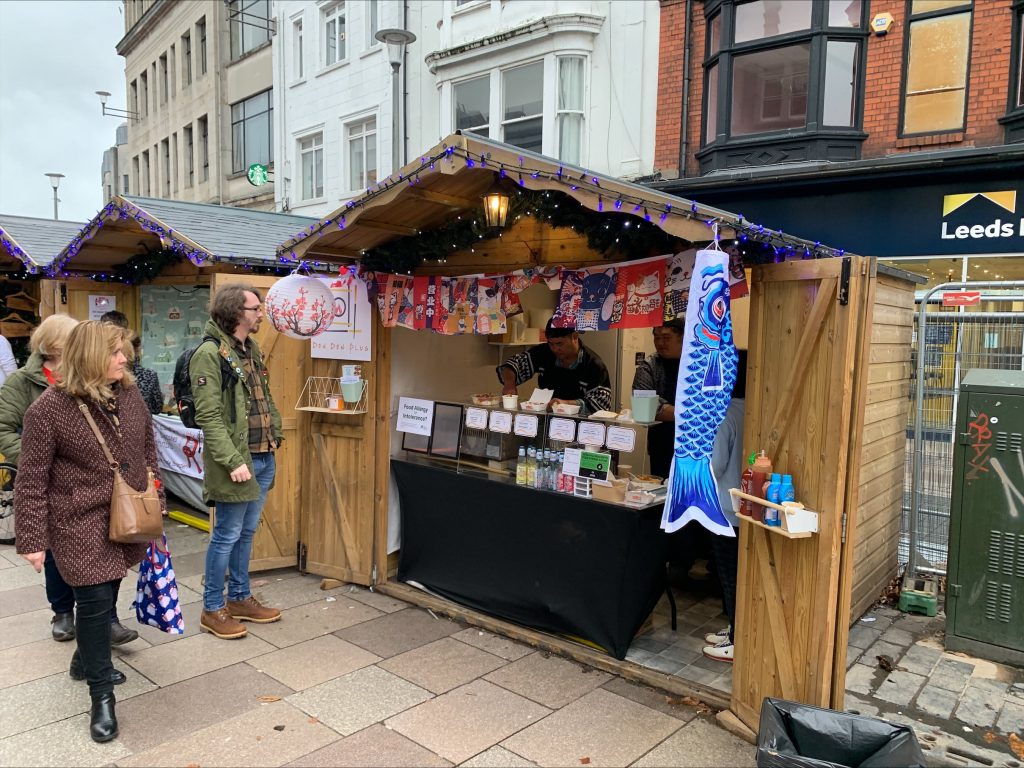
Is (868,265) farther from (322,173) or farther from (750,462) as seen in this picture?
(322,173)

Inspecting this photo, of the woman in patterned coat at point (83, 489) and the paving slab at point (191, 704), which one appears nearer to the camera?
the woman in patterned coat at point (83, 489)

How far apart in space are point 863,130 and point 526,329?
6.66 m

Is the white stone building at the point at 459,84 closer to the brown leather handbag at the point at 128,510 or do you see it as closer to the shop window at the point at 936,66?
the shop window at the point at 936,66

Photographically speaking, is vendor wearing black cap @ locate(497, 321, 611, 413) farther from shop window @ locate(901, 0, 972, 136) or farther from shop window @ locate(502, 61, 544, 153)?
shop window @ locate(502, 61, 544, 153)

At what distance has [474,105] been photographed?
14172 millimetres

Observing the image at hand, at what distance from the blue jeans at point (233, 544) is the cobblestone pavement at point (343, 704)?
296 millimetres

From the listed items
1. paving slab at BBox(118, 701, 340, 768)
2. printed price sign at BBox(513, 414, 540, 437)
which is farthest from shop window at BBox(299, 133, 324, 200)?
paving slab at BBox(118, 701, 340, 768)

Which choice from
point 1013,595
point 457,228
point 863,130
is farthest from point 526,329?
point 863,130

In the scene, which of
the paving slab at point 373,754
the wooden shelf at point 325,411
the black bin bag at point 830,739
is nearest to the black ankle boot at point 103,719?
the paving slab at point 373,754

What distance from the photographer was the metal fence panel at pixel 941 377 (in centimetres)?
489

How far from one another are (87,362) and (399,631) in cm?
250

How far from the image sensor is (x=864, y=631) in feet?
15.5

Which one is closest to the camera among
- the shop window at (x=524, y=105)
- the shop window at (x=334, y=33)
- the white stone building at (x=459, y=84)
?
the white stone building at (x=459, y=84)

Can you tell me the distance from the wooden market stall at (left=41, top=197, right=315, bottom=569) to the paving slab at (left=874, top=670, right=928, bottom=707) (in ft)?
13.8
